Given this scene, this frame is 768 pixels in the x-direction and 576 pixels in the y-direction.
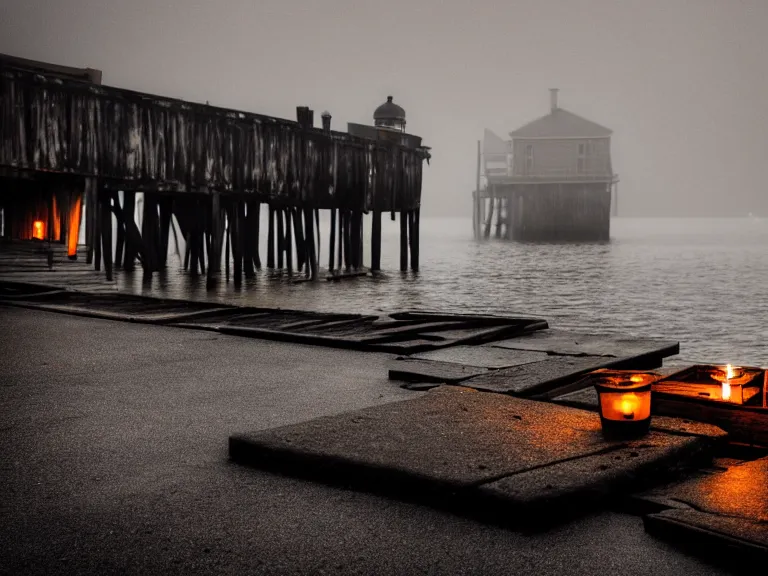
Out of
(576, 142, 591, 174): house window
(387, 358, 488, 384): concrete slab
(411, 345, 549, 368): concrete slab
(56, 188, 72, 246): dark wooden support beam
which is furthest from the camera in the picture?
(576, 142, 591, 174): house window

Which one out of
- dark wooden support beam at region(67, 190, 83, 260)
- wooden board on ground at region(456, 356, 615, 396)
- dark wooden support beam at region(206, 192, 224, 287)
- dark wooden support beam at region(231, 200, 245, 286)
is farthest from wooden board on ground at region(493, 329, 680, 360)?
dark wooden support beam at region(231, 200, 245, 286)

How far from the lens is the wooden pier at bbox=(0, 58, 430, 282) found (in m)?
18.3

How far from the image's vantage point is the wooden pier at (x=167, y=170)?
18281 mm

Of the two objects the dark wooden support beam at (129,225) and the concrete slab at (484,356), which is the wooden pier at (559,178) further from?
the concrete slab at (484,356)

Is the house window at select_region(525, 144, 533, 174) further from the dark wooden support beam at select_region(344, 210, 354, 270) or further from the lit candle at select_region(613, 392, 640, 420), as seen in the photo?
the lit candle at select_region(613, 392, 640, 420)

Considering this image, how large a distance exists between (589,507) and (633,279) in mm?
33333

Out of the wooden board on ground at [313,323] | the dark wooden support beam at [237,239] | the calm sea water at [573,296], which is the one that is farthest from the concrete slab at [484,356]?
the dark wooden support beam at [237,239]

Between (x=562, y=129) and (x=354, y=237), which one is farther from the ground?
(x=562, y=129)

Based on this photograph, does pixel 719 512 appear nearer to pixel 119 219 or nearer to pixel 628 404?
pixel 628 404

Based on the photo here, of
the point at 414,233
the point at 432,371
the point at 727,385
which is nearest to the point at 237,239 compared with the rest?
the point at 414,233

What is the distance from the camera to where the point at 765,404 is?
541 centimetres

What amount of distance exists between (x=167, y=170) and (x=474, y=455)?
1846 centimetres

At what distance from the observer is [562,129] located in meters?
73.2

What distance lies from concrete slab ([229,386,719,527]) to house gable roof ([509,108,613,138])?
69.7 metres
